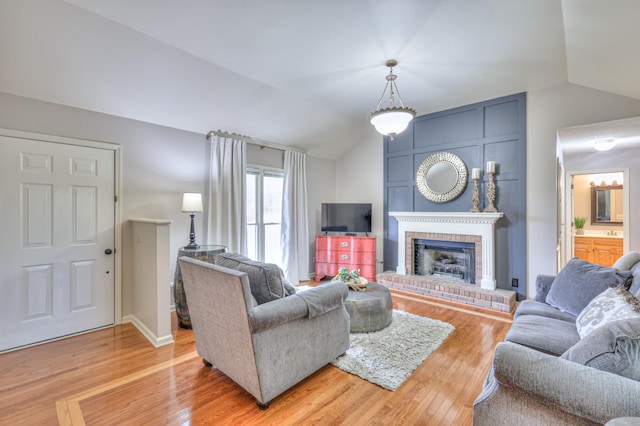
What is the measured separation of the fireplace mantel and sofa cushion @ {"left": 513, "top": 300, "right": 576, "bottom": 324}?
5.18ft

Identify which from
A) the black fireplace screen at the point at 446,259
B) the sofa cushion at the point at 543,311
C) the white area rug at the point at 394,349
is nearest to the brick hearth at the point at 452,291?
the black fireplace screen at the point at 446,259

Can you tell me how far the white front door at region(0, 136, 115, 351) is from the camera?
277cm

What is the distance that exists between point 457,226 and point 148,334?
436cm

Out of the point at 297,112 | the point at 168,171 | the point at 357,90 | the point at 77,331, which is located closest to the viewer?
the point at 77,331

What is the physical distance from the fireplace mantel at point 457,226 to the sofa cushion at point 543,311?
5.18 ft

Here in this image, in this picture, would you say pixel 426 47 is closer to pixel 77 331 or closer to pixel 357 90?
pixel 357 90

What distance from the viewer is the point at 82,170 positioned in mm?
3156

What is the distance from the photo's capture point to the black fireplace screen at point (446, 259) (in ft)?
14.8

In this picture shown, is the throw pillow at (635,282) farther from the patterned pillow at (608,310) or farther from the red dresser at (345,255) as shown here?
the red dresser at (345,255)

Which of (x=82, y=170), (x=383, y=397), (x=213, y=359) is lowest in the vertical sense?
(x=383, y=397)

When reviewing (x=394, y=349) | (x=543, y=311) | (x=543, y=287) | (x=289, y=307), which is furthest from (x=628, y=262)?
(x=289, y=307)

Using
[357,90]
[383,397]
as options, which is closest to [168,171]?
[357,90]

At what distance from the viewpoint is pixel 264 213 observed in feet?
16.2

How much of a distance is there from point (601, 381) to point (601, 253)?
647 cm
